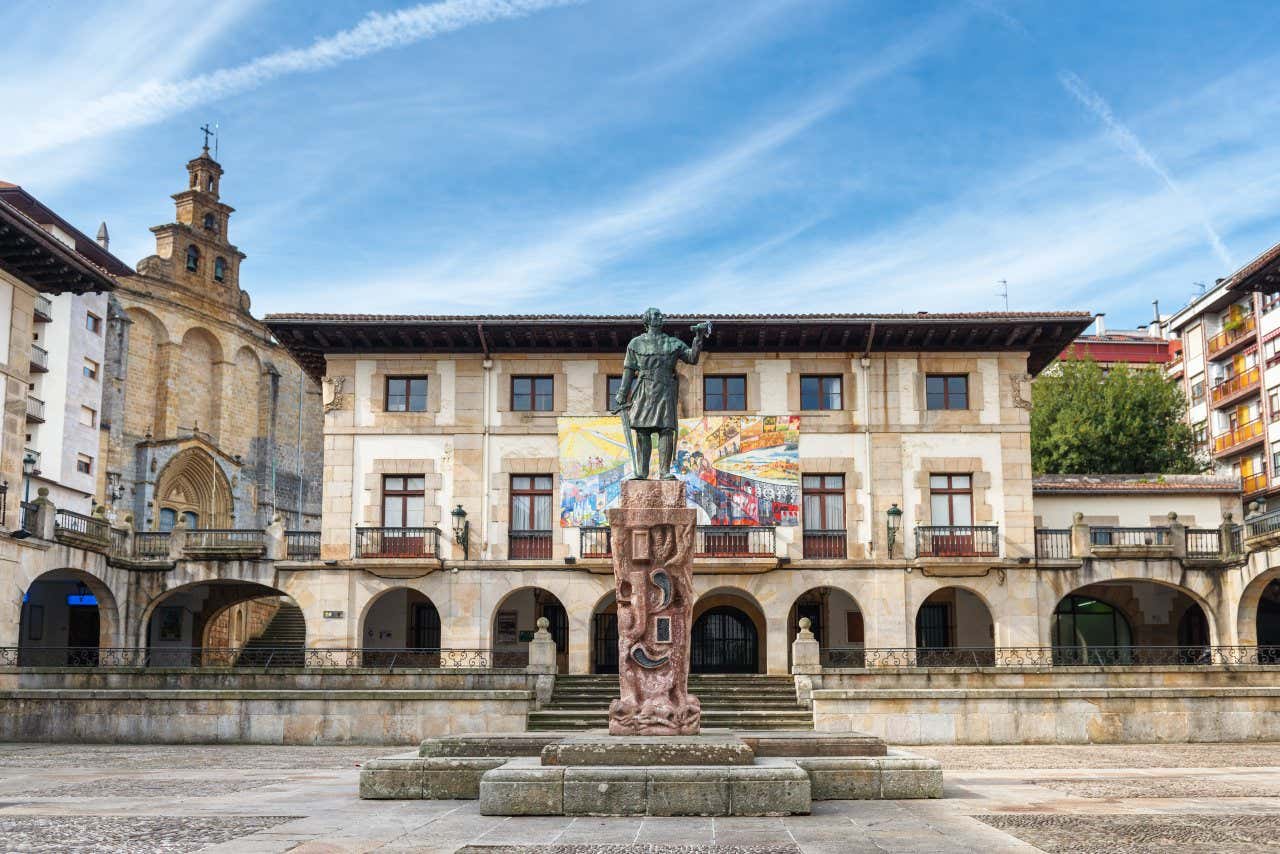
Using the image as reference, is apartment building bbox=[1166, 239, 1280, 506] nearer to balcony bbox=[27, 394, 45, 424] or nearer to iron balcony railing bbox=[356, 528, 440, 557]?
iron balcony railing bbox=[356, 528, 440, 557]

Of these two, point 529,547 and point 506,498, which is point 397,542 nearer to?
point 506,498

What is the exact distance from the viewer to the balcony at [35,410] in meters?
41.7

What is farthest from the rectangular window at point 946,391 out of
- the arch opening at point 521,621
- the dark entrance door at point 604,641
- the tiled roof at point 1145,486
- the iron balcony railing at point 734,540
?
the arch opening at point 521,621

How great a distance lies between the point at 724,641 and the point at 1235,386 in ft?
92.5

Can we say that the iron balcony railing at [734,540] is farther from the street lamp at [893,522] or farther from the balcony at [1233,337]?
the balcony at [1233,337]

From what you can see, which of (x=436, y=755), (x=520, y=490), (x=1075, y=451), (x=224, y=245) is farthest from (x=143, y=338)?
(x=436, y=755)

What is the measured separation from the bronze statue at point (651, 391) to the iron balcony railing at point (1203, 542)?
22.2 meters

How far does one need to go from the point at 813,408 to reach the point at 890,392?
2107 millimetres

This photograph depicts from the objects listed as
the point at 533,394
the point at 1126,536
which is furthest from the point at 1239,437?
the point at 533,394

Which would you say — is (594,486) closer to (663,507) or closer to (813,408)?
(813,408)

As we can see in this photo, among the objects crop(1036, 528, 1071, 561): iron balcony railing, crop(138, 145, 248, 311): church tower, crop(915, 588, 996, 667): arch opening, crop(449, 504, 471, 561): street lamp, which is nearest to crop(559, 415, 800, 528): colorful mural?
crop(449, 504, 471, 561): street lamp

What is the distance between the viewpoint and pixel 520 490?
111ft

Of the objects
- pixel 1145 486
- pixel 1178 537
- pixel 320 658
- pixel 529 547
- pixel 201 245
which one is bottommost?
pixel 320 658

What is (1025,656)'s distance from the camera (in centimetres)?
3183
